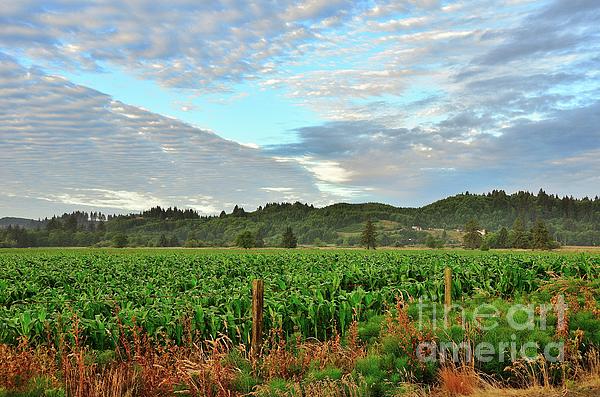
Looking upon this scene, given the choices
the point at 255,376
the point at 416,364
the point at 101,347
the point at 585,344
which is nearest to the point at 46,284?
the point at 101,347

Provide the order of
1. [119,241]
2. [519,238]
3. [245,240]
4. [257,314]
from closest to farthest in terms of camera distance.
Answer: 1. [257,314]
2. [245,240]
3. [119,241]
4. [519,238]

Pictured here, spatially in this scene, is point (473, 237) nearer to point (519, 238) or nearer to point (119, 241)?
point (519, 238)

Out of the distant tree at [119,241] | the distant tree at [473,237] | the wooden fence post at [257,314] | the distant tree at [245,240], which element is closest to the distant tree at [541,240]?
the distant tree at [473,237]

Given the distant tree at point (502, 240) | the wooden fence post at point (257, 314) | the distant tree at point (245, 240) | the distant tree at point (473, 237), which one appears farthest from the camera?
the distant tree at point (502, 240)

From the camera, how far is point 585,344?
40.8ft

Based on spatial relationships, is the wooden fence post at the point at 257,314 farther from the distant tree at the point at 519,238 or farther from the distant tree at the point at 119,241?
the distant tree at the point at 519,238

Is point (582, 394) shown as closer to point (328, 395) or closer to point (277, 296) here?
point (328, 395)

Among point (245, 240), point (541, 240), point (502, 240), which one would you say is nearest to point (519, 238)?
point (502, 240)

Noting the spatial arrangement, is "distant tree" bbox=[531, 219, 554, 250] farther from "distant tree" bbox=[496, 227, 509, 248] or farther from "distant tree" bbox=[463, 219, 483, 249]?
"distant tree" bbox=[496, 227, 509, 248]

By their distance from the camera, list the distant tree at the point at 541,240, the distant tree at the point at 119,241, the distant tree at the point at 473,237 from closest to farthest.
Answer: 1. the distant tree at the point at 541,240
2. the distant tree at the point at 119,241
3. the distant tree at the point at 473,237

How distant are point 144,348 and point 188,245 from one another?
12900 centimetres

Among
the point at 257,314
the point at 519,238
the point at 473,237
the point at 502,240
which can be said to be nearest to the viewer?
the point at 257,314

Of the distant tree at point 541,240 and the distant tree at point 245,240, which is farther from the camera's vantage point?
the distant tree at point 245,240

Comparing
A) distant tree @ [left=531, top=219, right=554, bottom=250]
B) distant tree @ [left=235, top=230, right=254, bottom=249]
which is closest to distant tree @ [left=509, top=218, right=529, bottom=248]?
distant tree @ [left=531, top=219, right=554, bottom=250]
